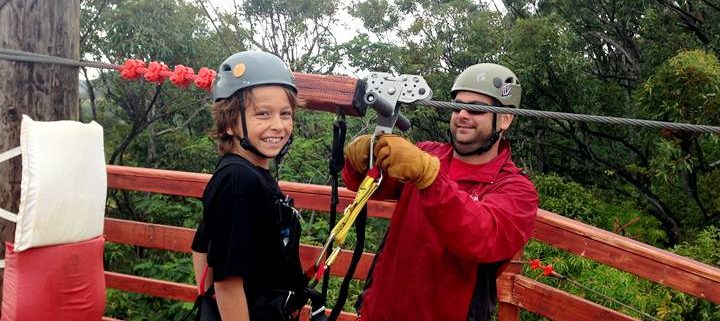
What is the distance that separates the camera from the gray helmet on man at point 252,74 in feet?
5.99

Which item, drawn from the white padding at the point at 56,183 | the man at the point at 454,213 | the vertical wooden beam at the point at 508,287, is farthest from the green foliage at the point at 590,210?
the white padding at the point at 56,183

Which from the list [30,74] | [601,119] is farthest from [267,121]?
[30,74]

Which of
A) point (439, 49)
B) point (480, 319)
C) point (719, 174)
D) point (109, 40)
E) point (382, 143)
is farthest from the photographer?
point (439, 49)

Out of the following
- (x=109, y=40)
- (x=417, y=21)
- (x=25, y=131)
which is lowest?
(x=25, y=131)

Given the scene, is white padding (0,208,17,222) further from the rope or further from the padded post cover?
the rope

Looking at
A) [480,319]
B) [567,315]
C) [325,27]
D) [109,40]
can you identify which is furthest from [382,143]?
[325,27]

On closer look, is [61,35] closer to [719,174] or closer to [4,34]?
[4,34]

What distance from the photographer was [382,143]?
5.53 feet

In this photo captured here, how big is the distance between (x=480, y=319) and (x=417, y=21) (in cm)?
1355

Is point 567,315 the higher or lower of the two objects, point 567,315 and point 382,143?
the lower

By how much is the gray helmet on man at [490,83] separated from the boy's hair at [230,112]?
69cm

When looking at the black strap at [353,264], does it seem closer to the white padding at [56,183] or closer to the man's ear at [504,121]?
the man's ear at [504,121]

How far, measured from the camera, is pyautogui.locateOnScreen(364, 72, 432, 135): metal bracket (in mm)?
1796

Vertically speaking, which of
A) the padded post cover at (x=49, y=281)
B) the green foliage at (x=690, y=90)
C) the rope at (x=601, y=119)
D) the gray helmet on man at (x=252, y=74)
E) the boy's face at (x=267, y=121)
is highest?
the green foliage at (x=690, y=90)
